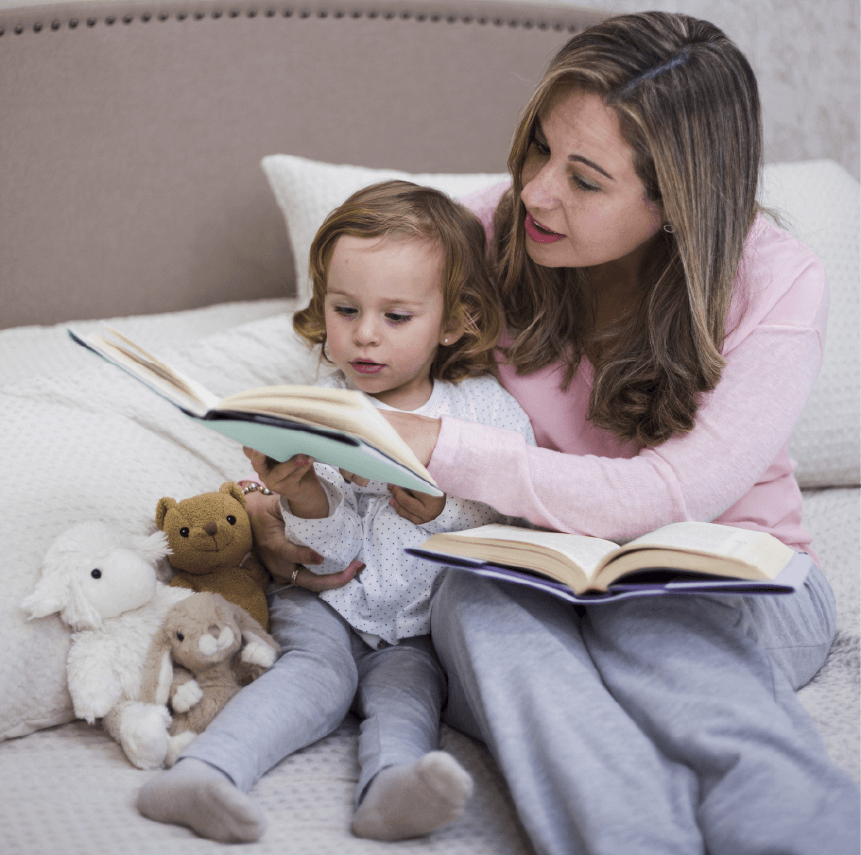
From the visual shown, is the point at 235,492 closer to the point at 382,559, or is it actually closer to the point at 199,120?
the point at 382,559

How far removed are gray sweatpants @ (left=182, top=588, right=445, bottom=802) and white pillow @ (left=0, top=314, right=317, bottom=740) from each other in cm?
21

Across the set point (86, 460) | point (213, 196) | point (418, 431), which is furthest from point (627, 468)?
point (213, 196)

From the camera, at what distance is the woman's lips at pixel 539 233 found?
3.59ft

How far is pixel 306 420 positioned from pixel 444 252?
0.48 m

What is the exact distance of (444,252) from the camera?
1169 millimetres

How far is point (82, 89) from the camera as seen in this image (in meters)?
1.58

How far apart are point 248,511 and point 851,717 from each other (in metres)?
0.77

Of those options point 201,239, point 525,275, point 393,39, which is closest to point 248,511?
point 525,275

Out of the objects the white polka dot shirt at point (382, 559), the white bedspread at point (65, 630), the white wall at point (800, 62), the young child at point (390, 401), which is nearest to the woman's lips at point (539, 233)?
the young child at point (390, 401)

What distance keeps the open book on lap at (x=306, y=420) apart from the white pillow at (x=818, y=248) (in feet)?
2.28

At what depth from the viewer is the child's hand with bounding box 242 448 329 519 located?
0.96 m

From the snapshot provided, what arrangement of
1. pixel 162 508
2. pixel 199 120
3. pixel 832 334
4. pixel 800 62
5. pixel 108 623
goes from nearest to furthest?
pixel 108 623, pixel 162 508, pixel 832 334, pixel 199 120, pixel 800 62

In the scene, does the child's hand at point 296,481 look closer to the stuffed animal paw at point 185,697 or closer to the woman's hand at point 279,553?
the woman's hand at point 279,553

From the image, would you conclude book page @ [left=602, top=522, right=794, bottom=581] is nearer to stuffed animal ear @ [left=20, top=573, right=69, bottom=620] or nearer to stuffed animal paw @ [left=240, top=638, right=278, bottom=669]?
stuffed animal paw @ [left=240, top=638, right=278, bottom=669]
